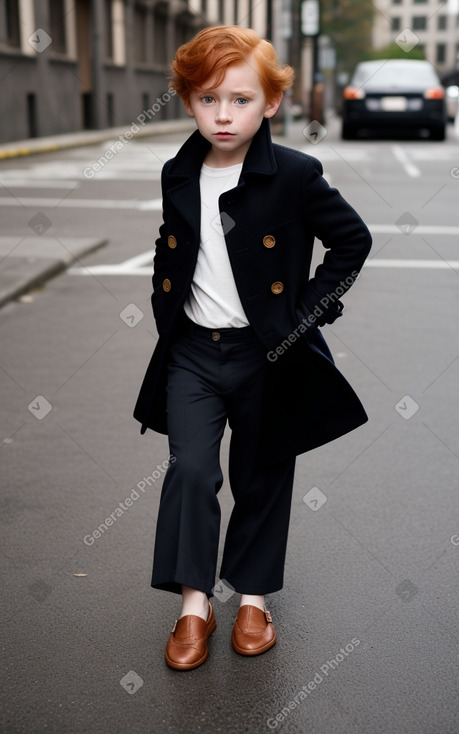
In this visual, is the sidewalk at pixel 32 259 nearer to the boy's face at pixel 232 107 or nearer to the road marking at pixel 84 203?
the road marking at pixel 84 203

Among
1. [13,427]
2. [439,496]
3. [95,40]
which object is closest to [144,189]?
[13,427]

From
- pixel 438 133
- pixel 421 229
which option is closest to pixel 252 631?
pixel 421 229

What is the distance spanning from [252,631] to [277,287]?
971 mm

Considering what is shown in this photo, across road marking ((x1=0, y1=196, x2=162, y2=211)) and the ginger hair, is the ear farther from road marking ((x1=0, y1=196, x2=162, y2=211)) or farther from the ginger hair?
road marking ((x1=0, y1=196, x2=162, y2=211))

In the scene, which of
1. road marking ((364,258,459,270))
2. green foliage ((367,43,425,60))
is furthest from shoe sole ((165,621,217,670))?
green foliage ((367,43,425,60))

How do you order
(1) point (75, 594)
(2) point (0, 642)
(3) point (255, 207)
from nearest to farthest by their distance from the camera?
1. (3) point (255, 207)
2. (2) point (0, 642)
3. (1) point (75, 594)

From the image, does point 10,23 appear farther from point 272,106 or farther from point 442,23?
point 442,23

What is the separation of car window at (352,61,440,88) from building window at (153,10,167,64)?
691 inches

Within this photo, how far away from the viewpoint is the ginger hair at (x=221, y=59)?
2529 mm

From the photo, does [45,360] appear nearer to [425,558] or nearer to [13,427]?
[13,427]

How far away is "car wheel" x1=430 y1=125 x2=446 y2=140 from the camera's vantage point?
931 inches

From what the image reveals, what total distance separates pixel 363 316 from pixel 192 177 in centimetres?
455

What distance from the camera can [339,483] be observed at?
422cm

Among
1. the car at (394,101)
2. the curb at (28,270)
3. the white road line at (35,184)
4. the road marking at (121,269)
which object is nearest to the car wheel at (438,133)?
the car at (394,101)
